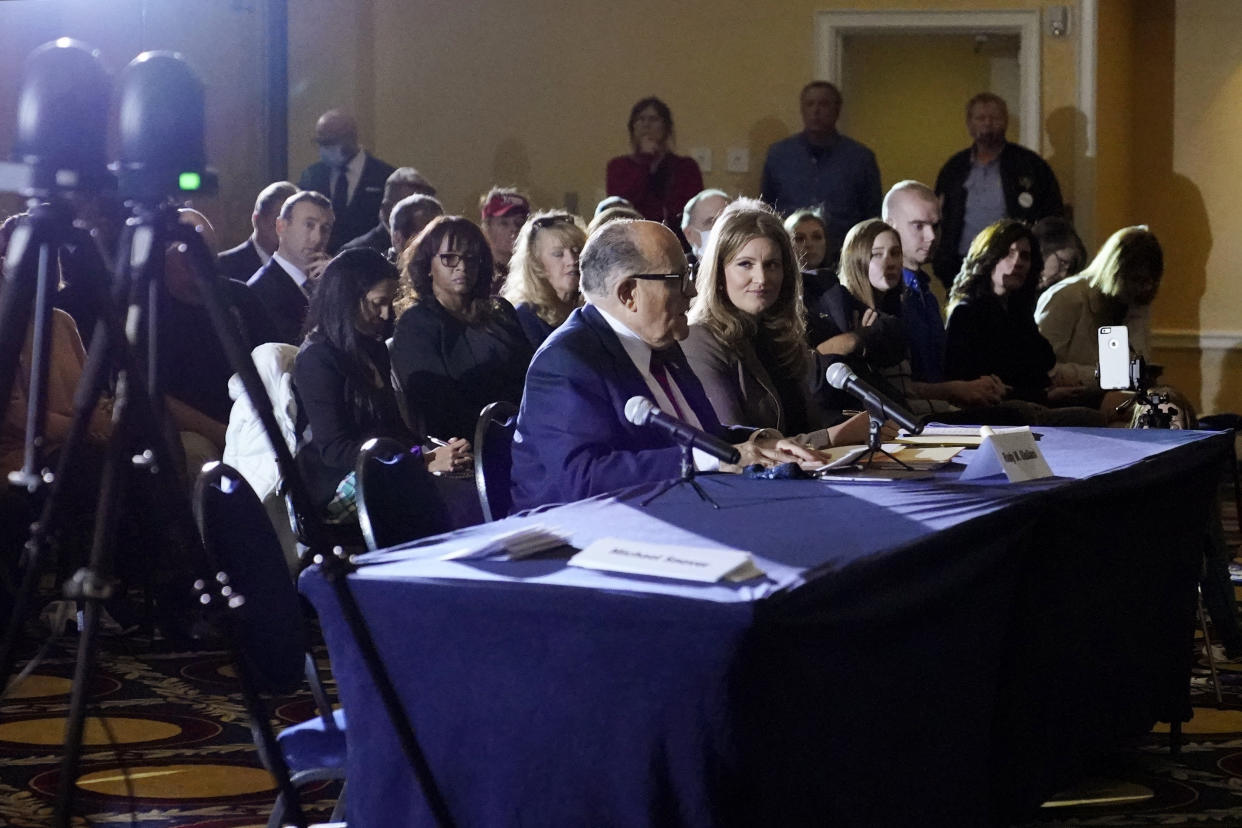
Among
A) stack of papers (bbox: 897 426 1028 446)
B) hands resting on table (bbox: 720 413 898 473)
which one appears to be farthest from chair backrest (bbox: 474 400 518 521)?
stack of papers (bbox: 897 426 1028 446)

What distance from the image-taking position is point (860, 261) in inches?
233

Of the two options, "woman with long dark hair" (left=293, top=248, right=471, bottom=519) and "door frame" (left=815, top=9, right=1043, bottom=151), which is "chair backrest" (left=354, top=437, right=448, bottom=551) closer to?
"woman with long dark hair" (left=293, top=248, right=471, bottom=519)

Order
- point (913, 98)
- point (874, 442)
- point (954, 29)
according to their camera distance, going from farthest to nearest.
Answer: point (913, 98)
point (954, 29)
point (874, 442)

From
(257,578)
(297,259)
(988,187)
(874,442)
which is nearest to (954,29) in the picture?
(988,187)

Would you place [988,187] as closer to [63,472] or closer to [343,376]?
[343,376]

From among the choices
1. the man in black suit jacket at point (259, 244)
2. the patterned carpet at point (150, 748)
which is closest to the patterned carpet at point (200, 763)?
→ the patterned carpet at point (150, 748)

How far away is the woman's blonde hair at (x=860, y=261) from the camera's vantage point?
5.91 m

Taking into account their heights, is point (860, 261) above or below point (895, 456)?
above

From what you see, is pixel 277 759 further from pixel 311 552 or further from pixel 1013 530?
pixel 1013 530

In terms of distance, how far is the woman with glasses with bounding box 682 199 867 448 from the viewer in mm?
4012

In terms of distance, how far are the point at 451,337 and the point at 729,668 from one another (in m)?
3.30

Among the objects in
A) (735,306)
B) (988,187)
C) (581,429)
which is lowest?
(581,429)

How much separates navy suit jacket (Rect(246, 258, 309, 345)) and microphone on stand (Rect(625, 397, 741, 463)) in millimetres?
3259

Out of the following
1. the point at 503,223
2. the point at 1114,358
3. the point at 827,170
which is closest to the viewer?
the point at 1114,358
